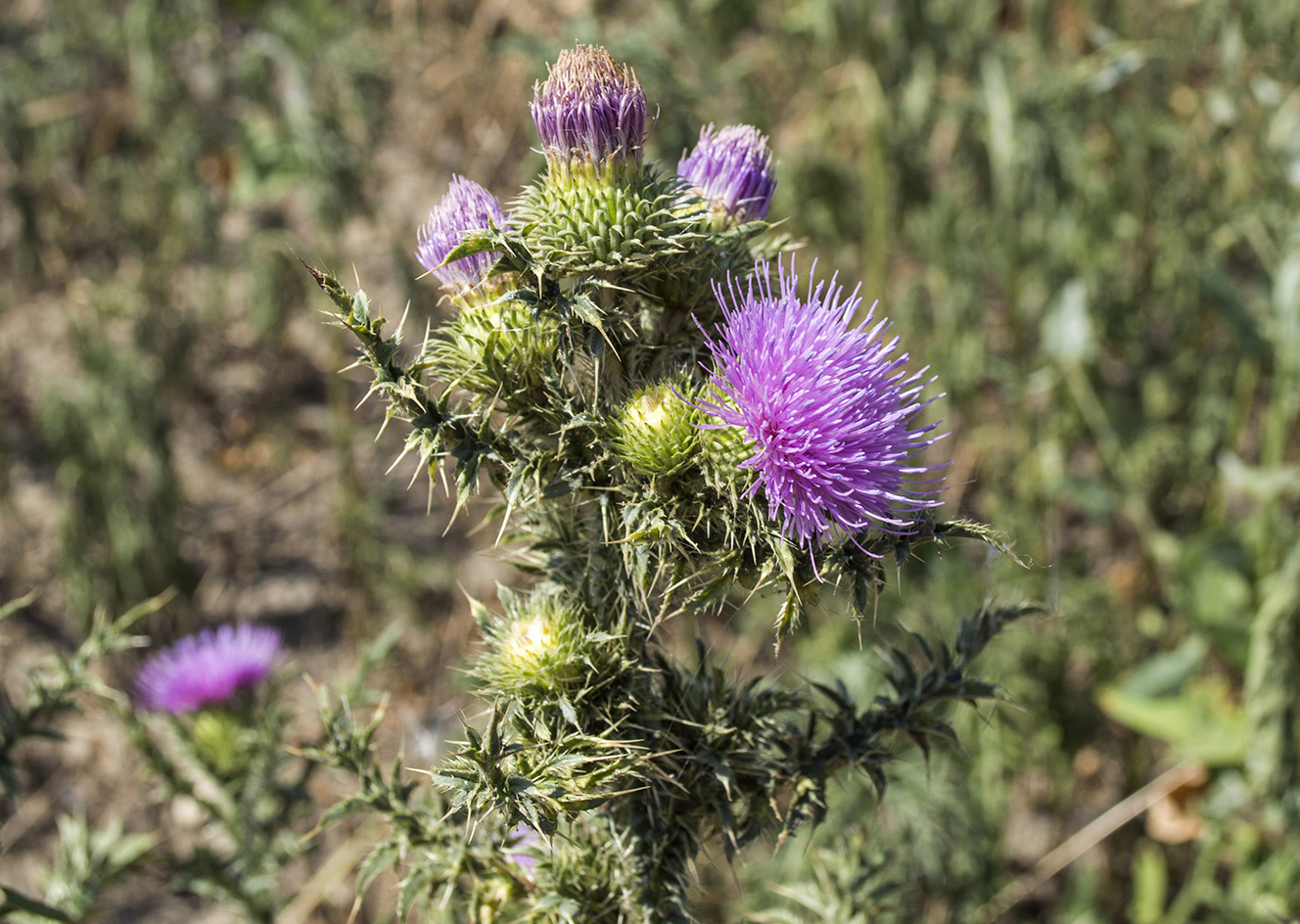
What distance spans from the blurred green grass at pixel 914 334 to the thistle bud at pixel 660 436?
1135mm

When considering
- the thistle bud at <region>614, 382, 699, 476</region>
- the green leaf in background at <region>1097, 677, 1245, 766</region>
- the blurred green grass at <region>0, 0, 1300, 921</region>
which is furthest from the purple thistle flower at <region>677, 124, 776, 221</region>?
the green leaf in background at <region>1097, 677, 1245, 766</region>

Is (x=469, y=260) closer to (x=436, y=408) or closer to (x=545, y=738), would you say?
(x=436, y=408)

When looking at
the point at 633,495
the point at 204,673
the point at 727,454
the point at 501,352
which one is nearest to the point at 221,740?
the point at 204,673

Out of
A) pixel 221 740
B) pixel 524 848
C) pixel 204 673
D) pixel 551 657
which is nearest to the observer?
pixel 551 657

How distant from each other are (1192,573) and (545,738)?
303cm

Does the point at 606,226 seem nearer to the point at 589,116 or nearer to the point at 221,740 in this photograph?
the point at 589,116

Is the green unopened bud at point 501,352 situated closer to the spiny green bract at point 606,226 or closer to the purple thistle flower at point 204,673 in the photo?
the spiny green bract at point 606,226

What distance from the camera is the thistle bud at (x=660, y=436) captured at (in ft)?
5.90

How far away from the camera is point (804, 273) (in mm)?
4355

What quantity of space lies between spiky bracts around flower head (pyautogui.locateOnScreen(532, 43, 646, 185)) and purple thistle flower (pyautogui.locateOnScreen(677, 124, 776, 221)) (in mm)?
228

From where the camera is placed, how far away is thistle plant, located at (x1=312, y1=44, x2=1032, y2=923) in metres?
1.75

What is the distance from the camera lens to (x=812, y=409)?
5.83 ft

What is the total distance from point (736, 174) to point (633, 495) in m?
0.73

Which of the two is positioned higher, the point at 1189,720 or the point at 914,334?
the point at 914,334
